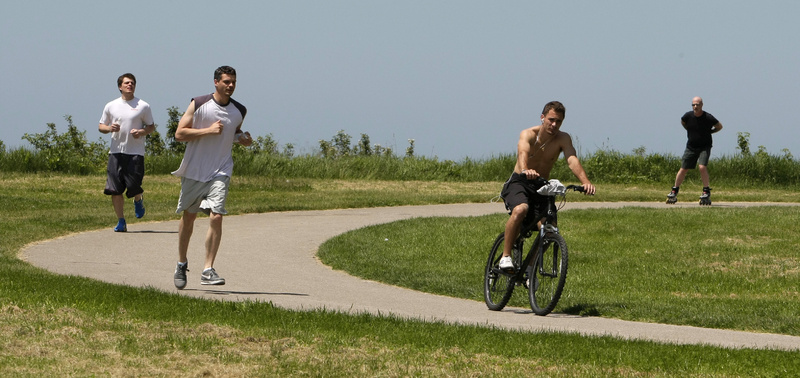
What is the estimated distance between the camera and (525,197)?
8883 millimetres

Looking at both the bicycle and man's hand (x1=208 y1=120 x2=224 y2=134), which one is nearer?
the bicycle

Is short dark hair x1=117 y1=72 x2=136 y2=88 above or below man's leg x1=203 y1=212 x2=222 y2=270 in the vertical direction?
above

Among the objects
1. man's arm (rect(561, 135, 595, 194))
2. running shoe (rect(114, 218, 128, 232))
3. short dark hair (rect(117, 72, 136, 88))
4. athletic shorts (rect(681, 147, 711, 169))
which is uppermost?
short dark hair (rect(117, 72, 136, 88))

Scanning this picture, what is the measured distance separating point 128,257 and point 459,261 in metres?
4.05

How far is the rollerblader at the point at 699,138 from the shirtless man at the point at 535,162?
40.7ft

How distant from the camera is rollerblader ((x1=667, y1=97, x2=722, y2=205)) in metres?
20.8

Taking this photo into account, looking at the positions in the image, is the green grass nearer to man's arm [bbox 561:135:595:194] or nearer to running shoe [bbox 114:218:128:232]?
man's arm [bbox 561:135:595:194]

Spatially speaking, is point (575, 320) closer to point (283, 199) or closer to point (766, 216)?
point (766, 216)

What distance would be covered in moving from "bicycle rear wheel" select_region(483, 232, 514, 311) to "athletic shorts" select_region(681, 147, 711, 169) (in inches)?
487

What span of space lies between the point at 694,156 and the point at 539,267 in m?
13.0

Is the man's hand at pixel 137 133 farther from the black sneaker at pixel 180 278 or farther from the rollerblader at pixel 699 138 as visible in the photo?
the rollerblader at pixel 699 138

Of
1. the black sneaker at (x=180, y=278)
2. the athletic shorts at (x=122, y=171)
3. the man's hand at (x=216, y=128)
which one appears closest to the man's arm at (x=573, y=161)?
the man's hand at (x=216, y=128)

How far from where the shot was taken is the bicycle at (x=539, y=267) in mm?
8727

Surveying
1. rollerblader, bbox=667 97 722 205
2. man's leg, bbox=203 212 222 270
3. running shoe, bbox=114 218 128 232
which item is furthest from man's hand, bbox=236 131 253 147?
rollerblader, bbox=667 97 722 205
